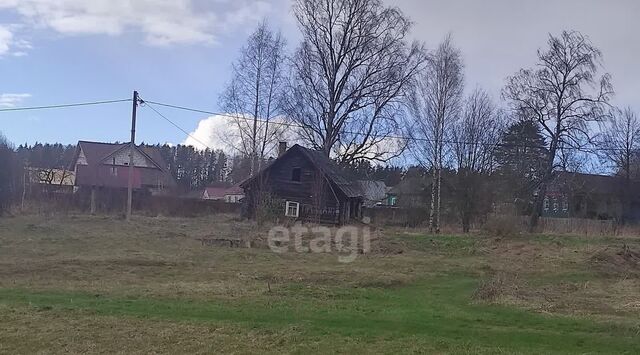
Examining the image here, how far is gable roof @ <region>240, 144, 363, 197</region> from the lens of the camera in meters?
36.5

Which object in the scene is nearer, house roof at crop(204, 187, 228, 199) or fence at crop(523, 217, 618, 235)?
fence at crop(523, 217, 618, 235)

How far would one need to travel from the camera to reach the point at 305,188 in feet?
127

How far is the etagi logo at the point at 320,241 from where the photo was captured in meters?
22.5

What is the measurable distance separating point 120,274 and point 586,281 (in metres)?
11.9

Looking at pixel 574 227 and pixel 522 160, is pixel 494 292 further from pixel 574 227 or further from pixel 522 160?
pixel 522 160

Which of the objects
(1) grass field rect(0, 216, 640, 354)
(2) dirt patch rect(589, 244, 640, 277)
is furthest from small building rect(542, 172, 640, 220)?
(1) grass field rect(0, 216, 640, 354)

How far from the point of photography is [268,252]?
68.7 ft

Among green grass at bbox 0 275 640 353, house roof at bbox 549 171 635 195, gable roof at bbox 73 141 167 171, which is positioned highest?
gable roof at bbox 73 141 167 171

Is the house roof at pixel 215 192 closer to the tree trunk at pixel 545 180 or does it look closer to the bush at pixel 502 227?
the tree trunk at pixel 545 180

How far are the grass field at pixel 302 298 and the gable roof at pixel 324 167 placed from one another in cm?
1308

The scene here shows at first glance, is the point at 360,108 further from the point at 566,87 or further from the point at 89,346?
the point at 89,346

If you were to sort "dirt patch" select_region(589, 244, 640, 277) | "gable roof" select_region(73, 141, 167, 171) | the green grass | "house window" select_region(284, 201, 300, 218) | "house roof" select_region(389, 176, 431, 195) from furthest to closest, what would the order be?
"gable roof" select_region(73, 141, 167, 171) → "house roof" select_region(389, 176, 431, 195) → "house window" select_region(284, 201, 300, 218) → "dirt patch" select_region(589, 244, 640, 277) → the green grass

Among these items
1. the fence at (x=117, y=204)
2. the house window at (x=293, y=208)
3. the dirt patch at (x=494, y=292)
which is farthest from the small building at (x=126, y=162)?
the dirt patch at (x=494, y=292)

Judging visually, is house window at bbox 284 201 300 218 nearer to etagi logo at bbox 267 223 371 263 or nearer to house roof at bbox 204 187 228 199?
etagi logo at bbox 267 223 371 263
